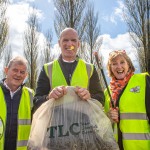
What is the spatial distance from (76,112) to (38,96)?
61cm

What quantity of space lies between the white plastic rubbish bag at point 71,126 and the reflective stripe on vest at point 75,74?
41cm

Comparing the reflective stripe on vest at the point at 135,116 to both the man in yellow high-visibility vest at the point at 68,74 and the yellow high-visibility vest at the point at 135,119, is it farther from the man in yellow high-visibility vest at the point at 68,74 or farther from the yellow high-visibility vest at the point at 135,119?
the man in yellow high-visibility vest at the point at 68,74

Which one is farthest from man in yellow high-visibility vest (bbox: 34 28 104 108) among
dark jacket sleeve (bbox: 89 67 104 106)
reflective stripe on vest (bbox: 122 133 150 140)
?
reflective stripe on vest (bbox: 122 133 150 140)

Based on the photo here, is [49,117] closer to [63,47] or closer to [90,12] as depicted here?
[63,47]

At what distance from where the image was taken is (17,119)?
9.34 ft

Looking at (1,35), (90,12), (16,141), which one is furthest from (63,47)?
(90,12)

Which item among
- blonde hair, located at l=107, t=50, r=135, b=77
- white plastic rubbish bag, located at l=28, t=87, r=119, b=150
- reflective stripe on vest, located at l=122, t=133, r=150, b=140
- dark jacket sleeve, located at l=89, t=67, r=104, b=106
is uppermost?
blonde hair, located at l=107, t=50, r=135, b=77

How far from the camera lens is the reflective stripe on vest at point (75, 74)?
8.91ft

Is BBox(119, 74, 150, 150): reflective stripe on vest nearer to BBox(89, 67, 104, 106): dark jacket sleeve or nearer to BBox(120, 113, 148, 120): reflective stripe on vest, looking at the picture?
BBox(120, 113, 148, 120): reflective stripe on vest

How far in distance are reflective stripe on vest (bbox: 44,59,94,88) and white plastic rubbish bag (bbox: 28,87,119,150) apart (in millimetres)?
406

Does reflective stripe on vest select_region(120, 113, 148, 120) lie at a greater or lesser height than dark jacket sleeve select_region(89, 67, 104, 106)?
lesser

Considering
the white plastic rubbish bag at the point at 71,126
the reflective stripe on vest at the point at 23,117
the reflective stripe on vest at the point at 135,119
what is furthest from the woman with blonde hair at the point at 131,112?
the reflective stripe on vest at the point at 23,117

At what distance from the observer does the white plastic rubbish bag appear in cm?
210

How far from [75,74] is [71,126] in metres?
0.71
